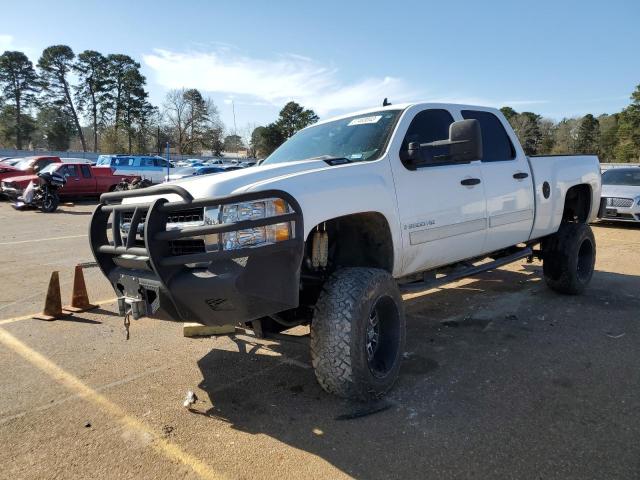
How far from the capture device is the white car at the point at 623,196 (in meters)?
12.2

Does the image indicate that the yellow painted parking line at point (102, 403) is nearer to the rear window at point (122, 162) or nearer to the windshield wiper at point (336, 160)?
the windshield wiper at point (336, 160)

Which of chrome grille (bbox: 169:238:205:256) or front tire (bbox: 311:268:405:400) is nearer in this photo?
chrome grille (bbox: 169:238:205:256)

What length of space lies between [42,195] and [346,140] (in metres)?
15.9

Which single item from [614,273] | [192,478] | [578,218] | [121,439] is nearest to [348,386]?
[192,478]

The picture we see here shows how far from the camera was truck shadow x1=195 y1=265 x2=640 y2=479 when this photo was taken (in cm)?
276

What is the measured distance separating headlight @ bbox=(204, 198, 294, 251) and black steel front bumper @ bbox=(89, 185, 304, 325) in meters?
0.04

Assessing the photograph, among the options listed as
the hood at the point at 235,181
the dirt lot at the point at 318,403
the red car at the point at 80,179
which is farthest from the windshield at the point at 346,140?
the red car at the point at 80,179

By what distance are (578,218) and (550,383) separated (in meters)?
3.57

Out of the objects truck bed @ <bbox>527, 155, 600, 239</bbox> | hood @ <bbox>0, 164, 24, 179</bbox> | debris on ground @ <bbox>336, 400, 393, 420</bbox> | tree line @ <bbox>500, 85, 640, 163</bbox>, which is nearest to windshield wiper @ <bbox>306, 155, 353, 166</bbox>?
debris on ground @ <bbox>336, 400, 393, 420</bbox>

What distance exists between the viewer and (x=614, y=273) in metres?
7.46

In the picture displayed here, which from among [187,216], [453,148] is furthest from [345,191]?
[187,216]

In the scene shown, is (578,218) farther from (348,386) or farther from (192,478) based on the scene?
(192,478)

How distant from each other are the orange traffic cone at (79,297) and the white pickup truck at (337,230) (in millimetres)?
2114

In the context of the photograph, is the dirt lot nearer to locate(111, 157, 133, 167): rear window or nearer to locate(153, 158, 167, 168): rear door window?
locate(111, 157, 133, 167): rear window
